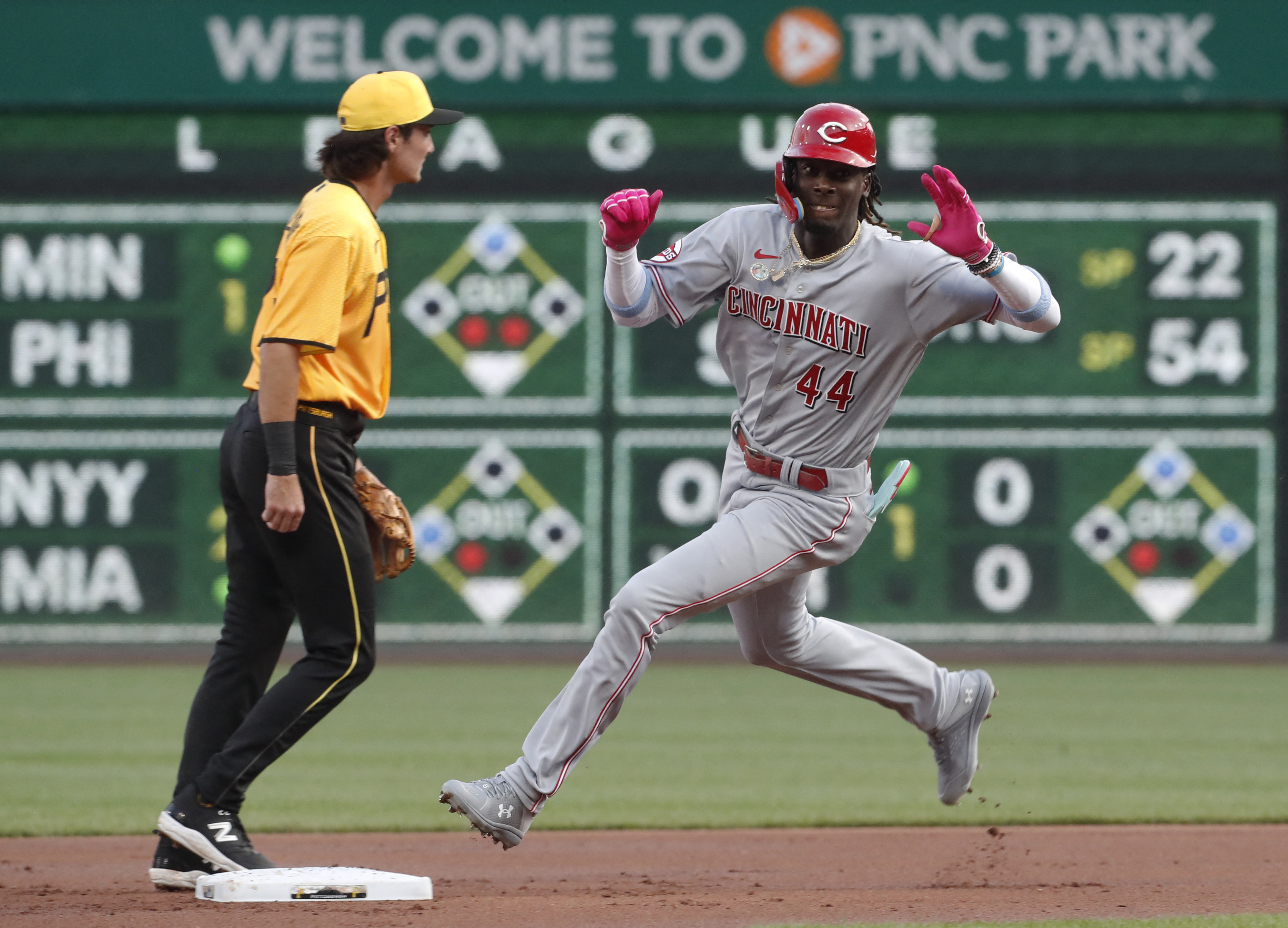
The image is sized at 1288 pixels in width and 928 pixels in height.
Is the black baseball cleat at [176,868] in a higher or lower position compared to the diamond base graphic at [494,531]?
lower

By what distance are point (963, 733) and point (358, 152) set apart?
2156 millimetres

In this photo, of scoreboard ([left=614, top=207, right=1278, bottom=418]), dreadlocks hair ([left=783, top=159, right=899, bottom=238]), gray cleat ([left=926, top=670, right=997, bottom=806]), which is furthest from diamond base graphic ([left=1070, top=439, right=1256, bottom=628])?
dreadlocks hair ([left=783, top=159, right=899, bottom=238])

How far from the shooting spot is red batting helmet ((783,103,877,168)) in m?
4.57

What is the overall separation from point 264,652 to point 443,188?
6.66 metres

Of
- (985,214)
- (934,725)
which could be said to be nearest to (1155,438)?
(985,214)

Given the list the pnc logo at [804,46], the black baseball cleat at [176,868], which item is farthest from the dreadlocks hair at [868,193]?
the pnc logo at [804,46]

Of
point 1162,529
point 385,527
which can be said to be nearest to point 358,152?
point 385,527

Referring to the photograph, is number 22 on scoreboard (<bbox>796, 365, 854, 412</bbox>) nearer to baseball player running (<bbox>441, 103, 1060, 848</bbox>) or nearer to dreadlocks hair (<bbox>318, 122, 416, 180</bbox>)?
baseball player running (<bbox>441, 103, 1060, 848</bbox>)

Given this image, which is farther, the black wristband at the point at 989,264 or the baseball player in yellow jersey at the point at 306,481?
the black wristband at the point at 989,264

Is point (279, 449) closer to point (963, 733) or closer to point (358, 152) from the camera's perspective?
point (358, 152)

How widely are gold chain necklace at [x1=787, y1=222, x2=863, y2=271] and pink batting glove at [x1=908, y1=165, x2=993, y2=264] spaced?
30 cm

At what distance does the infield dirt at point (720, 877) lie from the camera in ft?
13.9

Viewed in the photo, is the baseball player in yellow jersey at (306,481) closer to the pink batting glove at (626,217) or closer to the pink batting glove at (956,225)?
the pink batting glove at (626,217)

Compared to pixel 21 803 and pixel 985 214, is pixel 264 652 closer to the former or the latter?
pixel 21 803
